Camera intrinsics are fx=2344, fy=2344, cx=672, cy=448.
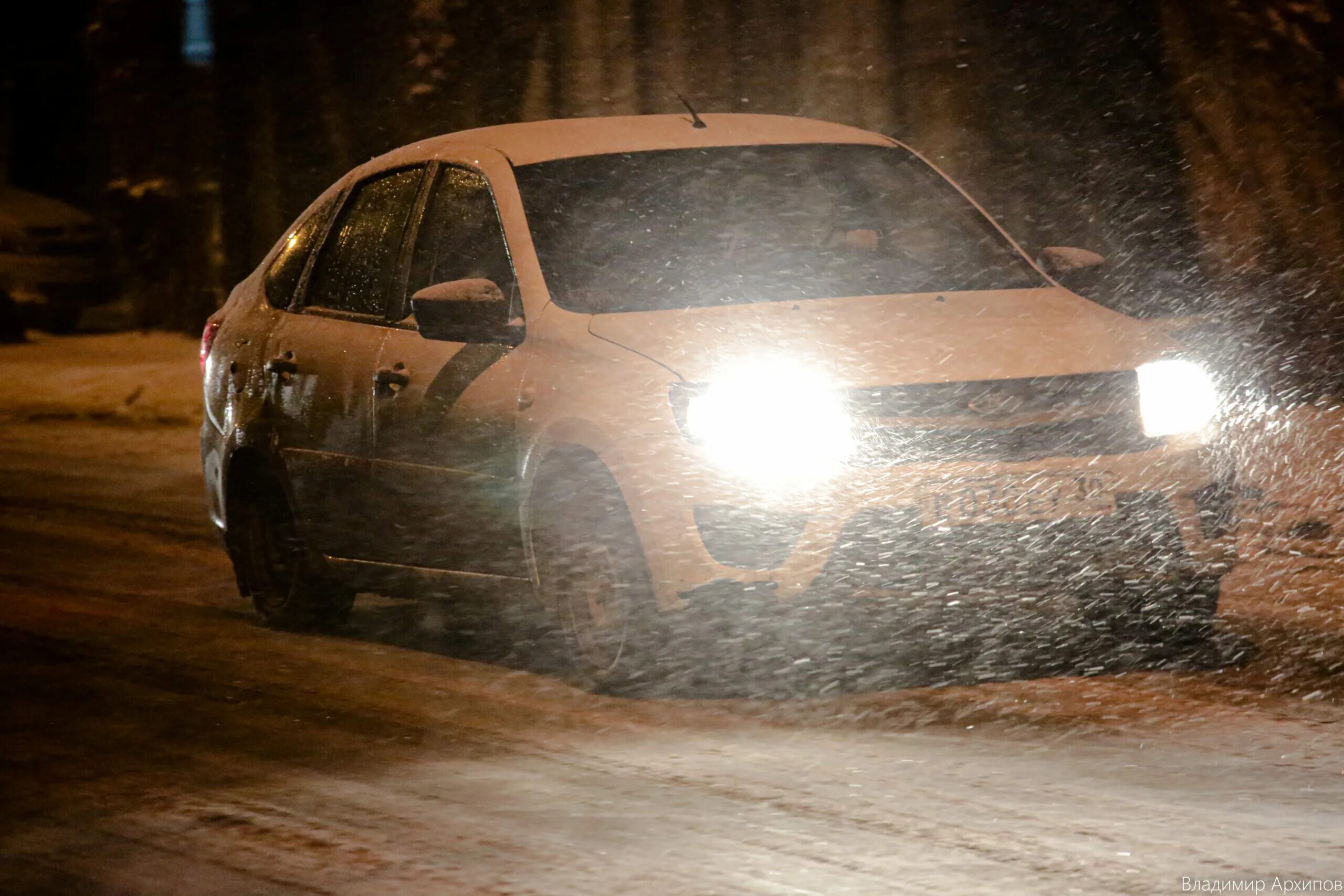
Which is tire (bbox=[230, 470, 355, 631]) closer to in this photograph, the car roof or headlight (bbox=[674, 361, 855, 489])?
the car roof

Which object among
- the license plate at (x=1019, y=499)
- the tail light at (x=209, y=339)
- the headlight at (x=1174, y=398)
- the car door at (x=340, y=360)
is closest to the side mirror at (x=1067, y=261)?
the headlight at (x=1174, y=398)

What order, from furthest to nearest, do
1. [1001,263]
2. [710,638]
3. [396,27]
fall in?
[396,27] → [1001,263] → [710,638]

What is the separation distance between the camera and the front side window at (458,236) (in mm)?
7602

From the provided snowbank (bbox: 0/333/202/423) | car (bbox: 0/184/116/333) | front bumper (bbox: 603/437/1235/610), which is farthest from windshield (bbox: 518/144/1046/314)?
car (bbox: 0/184/116/333)

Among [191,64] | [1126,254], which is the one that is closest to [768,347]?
[1126,254]

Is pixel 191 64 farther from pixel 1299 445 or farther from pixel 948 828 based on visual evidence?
pixel 948 828

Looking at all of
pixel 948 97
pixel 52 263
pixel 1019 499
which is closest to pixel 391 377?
pixel 1019 499

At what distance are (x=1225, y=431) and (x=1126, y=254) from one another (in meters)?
1.79

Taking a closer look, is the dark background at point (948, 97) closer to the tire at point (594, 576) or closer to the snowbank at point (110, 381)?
the snowbank at point (110, 381)

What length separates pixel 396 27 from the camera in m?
16.3

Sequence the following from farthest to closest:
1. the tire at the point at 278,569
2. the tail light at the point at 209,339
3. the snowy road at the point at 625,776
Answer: the tail light at the point at 209,339 → the tire at the point at 278,569 → the snowy road at the point at 625,776

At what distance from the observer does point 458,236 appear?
7781 mm

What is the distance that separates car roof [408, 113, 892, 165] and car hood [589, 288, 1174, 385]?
3.43 ft

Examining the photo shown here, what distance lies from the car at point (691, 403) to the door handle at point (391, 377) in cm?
1
